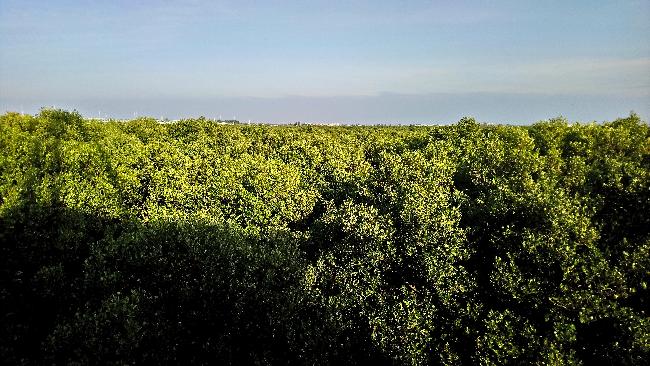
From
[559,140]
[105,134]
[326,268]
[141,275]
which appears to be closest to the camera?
[326,268]

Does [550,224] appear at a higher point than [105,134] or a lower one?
lower

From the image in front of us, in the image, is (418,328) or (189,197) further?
(189,197)

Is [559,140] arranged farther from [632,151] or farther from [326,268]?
[326,268]

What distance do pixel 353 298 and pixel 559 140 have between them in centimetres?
2695

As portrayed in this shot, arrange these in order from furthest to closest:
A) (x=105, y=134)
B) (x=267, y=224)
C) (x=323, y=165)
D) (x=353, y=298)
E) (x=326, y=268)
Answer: (x=105, y=134), (x=323, y=165), (x=267, y=224), (x=326, y=268), (x=353, y=298)

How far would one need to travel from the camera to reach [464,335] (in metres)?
20.7

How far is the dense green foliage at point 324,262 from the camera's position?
66.0 feet

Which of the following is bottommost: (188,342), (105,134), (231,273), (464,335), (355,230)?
(188,342)

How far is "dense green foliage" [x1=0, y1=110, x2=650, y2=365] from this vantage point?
20.1 metres

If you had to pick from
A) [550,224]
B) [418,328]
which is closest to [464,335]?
[418,328]

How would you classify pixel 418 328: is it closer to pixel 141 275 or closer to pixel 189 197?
pixel 141 275

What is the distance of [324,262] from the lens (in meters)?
23.6

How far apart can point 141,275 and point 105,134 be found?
2720 cm

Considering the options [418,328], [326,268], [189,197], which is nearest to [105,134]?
[189,197]
